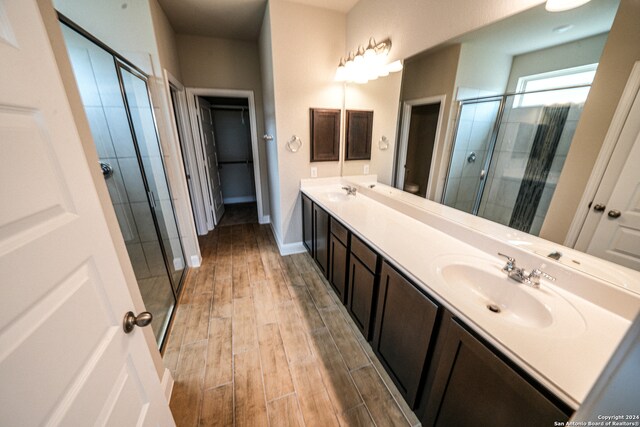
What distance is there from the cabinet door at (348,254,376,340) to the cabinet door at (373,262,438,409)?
0.09 metres

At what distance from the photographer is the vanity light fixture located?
2.93 ft

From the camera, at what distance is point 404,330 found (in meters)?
1.18

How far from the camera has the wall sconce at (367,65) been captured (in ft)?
6.42

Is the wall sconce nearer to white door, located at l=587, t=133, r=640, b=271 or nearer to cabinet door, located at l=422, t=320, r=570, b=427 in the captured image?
white door, located at l=587, t=133, r=640, b=271

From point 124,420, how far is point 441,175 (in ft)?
6.04

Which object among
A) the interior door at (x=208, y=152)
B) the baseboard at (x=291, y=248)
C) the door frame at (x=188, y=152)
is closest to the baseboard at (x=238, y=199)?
the interior door at (x=208, y=152)

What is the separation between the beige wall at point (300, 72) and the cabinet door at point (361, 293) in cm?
140

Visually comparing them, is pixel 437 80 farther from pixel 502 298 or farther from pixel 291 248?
pixel 291 248

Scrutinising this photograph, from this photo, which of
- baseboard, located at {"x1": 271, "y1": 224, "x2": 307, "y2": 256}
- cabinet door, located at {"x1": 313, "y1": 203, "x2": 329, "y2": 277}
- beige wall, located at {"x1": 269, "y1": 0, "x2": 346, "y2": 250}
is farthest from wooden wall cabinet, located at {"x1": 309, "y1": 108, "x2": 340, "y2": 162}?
baseboard, located at {"x1": 271, "y1": 224, "x2": 307, "y2": 256}

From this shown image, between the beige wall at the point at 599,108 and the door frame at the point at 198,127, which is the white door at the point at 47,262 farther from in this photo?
the door frame at the point at 198,127

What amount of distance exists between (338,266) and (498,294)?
3.66ft

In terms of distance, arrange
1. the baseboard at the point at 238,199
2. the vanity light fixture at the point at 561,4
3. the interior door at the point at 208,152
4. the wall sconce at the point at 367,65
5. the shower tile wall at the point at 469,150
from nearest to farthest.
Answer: the vanity light fixture at the point at 561,4, the shower tile wall at the point at 469,150, the wall sconce at the point at 367,65, the interior door at the point at 208,152, the baseboard at the point at 238,199

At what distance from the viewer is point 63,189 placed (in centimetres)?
55

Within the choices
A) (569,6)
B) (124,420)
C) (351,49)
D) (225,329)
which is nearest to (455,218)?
(569,6)
